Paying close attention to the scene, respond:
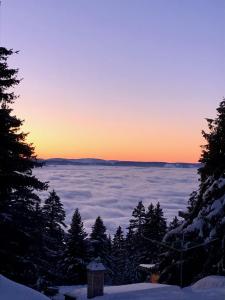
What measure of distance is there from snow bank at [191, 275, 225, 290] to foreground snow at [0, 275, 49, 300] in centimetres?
1129

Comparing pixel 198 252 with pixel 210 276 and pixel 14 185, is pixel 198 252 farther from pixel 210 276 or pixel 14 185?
pixel 14 185

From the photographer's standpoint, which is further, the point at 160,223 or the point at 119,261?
the point at 119,261

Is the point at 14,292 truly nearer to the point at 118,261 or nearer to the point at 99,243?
the point at 99,243

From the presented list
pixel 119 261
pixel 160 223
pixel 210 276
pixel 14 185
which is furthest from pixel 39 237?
pixel 119 261

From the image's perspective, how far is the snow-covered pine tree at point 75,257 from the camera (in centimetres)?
5306

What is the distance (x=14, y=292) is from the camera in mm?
16766

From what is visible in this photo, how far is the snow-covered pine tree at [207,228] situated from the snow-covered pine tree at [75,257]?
19.7m

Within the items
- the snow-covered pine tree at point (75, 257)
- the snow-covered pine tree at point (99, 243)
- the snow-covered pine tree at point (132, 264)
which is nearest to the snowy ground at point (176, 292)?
the snow-covered pine tree at point (75, 257)

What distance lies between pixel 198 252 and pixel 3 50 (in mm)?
18715

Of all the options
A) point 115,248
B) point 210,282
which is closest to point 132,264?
point 115,248

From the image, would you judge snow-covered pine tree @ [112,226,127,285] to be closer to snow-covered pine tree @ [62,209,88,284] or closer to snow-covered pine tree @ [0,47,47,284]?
snow-covered pine tree @ [62,209,88,284]

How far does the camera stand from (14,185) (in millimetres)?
20922

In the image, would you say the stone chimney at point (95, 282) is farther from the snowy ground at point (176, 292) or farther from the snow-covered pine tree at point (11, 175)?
the snow-covered pine tree at point (11, 175)

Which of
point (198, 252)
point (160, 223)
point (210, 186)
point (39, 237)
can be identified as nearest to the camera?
point (39, 237)
